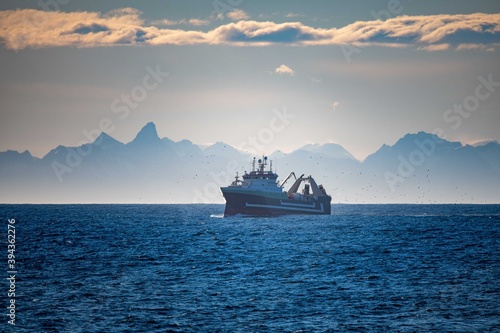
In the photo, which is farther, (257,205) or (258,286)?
(257,205)

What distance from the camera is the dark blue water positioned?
41.3 meters

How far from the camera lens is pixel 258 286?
54969 mm

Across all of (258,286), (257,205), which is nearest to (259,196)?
(257,205)

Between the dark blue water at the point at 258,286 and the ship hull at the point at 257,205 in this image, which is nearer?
the dark blue water at the point at 258,286

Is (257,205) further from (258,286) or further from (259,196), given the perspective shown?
(258,286)

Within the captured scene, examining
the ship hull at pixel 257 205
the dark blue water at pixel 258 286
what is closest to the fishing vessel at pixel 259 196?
the ship hull at pixel 257 205

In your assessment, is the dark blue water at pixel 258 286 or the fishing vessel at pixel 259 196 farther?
the fishing vessel at pixel 259 196

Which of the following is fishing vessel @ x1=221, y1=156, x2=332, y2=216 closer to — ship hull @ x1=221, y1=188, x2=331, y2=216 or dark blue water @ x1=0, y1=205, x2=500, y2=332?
ship hull @ x1=221, y1=188, x2=331, y2=216

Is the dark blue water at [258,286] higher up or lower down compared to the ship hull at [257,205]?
lower down

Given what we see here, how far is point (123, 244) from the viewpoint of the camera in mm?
96438

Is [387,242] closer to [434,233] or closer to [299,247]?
[299,247]

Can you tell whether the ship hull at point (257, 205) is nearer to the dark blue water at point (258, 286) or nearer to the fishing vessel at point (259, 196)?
the fishing vessel at point (259, 196)

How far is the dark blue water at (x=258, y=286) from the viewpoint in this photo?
41.3 meters

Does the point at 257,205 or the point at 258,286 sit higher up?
the point at 257,205
